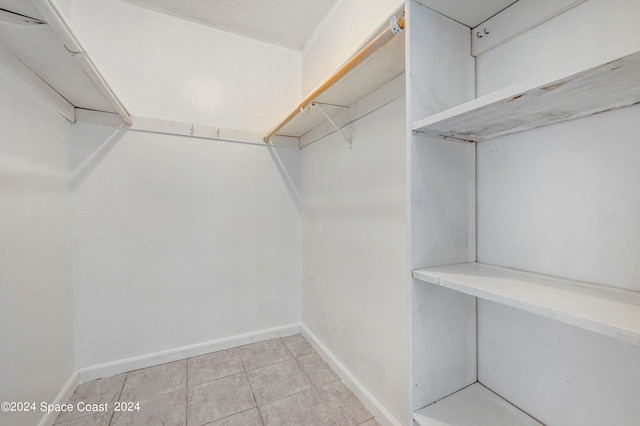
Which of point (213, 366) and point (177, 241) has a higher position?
point (177, 241)

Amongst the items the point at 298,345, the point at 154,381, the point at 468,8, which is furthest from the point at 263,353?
the point at 468,8

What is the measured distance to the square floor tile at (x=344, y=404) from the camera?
1519 millimetres

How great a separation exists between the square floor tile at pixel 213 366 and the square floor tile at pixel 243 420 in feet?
1.36

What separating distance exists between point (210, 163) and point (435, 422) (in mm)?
2206

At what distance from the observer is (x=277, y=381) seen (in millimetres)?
1839

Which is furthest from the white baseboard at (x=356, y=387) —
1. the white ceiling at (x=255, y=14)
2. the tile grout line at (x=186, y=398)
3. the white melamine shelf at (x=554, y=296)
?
the white ceiling at (x=255, y=14)

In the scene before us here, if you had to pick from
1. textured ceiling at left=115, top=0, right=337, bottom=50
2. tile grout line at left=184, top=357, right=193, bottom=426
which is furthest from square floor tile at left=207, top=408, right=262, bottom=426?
textured ceiling at left=115, top=0, right=337, bottom=50

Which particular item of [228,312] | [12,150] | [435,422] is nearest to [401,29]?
[435,422]

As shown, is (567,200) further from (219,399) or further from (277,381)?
(219,399)

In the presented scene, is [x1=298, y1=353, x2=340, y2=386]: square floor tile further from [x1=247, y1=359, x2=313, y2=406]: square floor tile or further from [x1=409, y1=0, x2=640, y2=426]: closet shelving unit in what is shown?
[x1=409, y1=0, x2=640, y2=426]: closet shelving unit

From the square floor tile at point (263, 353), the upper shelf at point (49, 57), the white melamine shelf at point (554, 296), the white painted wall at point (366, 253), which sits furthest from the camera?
the square floor tile at point (263, 353)

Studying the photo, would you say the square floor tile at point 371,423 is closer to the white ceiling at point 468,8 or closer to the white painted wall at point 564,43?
the white painted wall at point 564,43

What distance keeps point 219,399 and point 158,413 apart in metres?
0.34

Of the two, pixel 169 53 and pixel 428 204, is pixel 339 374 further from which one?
pixel 169 53
